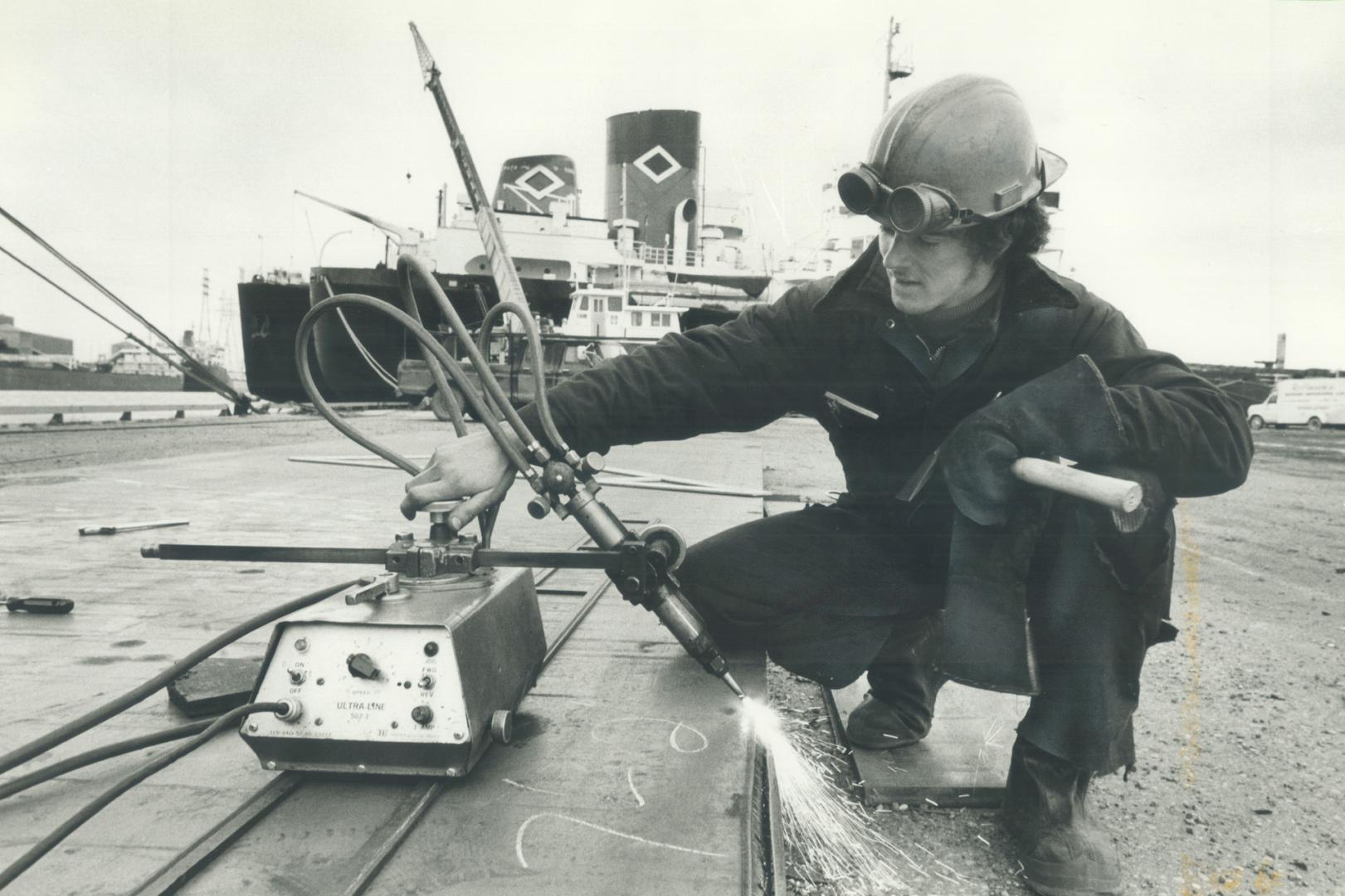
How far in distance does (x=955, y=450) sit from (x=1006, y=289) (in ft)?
1.53

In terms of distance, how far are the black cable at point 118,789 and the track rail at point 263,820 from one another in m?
0.12

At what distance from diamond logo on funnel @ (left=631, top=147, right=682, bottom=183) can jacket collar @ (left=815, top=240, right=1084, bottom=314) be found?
2607 centimetres

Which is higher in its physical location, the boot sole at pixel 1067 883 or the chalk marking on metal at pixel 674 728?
the chalk marking on metal at pixel 674 728

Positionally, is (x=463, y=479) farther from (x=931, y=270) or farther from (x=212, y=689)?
(x=931, y=270)

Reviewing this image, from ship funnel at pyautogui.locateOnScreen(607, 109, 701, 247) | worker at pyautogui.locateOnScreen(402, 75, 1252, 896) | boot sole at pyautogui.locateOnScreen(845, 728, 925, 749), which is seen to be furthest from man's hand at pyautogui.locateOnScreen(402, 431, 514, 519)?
ship funnel at pyautogui.locateOnScreen(607, 109, 701, 247)

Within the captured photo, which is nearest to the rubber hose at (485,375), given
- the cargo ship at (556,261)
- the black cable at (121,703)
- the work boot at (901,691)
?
the black cable at (121,703)

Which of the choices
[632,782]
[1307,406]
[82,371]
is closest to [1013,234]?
[632,782]

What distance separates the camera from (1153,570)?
4.51ft

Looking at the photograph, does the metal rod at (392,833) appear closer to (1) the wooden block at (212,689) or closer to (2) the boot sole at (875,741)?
(1) the wooden block at (212,689)

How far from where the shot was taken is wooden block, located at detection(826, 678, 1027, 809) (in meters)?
1.57

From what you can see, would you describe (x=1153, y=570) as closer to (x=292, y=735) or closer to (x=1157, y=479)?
(x=1157, y=479)

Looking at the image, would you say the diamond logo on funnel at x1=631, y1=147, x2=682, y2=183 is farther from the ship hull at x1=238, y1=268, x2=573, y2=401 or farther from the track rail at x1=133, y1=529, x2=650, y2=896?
the track rail at x1=133, y1=529, x2=650, y2=896

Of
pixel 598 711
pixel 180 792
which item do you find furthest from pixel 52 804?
pixel 598 711

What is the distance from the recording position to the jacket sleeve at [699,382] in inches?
65.9
